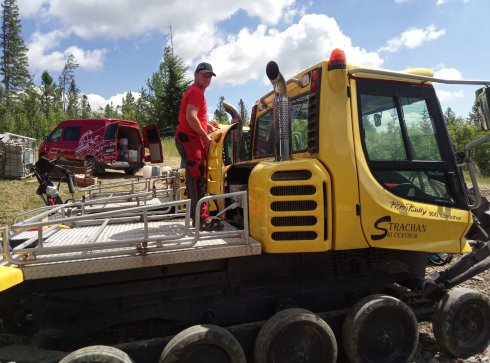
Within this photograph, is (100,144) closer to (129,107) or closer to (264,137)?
(264,137)

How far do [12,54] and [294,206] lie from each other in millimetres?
55707

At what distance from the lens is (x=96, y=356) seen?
2.86 metres

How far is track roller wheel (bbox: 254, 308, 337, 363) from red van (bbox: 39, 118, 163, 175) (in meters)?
13.3

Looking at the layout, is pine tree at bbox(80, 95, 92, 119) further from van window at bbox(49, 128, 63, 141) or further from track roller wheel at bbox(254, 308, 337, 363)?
track roller wheel at bbox(254, 308, 337, 363)

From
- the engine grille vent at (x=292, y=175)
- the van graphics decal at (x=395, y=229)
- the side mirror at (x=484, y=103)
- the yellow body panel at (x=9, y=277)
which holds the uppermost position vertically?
the side mirror at (x=484, y=103)

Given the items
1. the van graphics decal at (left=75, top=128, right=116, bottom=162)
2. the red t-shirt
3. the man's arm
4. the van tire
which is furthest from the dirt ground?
the van tire

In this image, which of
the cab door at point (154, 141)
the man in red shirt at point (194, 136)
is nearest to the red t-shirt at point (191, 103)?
the man in red shirt at point (194, 136)

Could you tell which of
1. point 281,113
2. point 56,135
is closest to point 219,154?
point 281,113

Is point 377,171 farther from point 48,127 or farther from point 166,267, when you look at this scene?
point 48,127

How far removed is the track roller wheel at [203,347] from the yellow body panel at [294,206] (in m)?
0.76

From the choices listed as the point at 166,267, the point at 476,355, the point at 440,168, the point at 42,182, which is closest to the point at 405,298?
the point at 476,355

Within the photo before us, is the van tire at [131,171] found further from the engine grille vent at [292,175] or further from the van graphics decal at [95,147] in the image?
the engine grille vent at [292,175]

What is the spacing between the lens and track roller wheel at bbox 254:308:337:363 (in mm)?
3266

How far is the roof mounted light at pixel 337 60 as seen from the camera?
3.50 m
